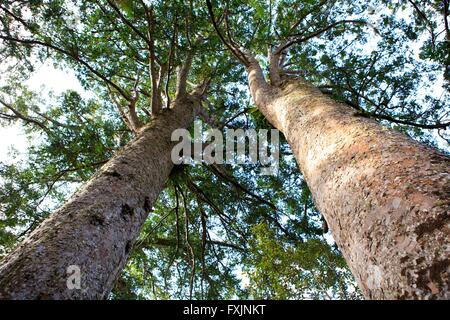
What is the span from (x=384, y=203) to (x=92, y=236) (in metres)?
1.75

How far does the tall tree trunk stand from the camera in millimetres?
992

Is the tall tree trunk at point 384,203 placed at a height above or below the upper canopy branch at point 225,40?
below

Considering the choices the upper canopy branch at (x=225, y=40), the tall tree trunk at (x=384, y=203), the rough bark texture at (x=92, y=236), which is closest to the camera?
the tall tree trunk at (x=384, y=203)

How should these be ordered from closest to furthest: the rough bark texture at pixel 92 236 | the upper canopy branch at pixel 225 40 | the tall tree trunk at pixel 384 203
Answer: the tall tree trunk at pixel 384 203 → the rough bark texture at pixel 92 236 → the upper canopy branch at pixel 225 40

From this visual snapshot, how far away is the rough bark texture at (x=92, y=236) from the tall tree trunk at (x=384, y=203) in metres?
1.43

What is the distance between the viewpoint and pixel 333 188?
1718 millimetres

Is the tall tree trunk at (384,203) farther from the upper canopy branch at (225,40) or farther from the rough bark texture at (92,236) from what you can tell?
the upper canopy branch at (225,40)

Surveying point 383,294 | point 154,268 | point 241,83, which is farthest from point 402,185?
point 154,268

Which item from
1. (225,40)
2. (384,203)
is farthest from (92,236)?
(225,40)

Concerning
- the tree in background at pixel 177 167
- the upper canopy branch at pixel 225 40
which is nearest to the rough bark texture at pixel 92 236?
the tree in background at pixel 177 167

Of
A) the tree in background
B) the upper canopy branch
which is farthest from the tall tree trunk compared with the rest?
the upper canopy branch

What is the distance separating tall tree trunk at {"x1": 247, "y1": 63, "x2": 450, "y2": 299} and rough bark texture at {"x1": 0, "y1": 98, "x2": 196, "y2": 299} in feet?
4.68

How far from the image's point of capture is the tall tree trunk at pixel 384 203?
3.26 feet
